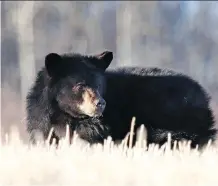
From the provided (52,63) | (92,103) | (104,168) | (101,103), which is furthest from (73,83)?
(104,168)

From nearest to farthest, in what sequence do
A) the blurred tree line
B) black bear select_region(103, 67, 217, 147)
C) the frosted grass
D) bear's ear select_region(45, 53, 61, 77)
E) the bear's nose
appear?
the frosted grass < the bear's nose < bear's ear select_region(45, 53, 61, 77) < black bear select_region(103, 67, 217, 147) < the blurred tree line

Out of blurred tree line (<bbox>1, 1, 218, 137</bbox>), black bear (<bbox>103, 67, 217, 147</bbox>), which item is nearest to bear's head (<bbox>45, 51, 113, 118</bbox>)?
black bear (<bbox>103, 67, 217, 147</bbox>)

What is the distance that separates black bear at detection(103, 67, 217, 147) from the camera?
23.5 feet

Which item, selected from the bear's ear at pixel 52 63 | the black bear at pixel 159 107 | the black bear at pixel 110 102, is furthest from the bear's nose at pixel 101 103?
the bear's ear at pixel 52 63

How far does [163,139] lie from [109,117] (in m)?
0.62

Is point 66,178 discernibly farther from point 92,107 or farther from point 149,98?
point 149,98

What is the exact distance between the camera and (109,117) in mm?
7086

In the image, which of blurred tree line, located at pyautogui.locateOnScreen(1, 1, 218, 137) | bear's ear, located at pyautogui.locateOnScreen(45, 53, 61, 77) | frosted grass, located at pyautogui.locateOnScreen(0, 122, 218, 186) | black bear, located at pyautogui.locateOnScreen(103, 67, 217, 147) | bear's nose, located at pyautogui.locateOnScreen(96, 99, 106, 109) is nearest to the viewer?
frosted grass, located at pyautogui.locateOnScreen(0, 122, 218, 186)

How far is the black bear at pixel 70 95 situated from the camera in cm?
681

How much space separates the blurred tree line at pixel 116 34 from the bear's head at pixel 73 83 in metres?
21.0

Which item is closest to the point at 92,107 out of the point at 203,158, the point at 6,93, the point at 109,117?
the point at 109,117

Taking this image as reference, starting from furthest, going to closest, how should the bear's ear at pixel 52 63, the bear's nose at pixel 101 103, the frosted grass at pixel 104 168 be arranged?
the bear's ear at pixel 52 63 < the bear's nose at pixel 101 103 < the frosted grass at pixel 104 168

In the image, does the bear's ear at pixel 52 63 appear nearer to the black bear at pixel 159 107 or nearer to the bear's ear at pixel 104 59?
the bear's ear at pixel 104 59

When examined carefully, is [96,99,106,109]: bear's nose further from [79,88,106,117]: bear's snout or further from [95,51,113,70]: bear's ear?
[95,51,113,70]: bear's ear
